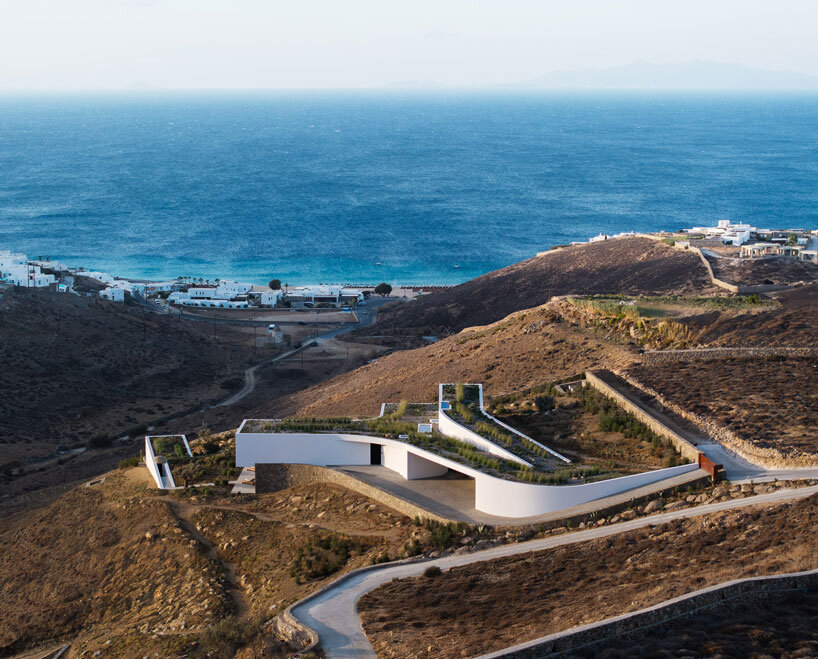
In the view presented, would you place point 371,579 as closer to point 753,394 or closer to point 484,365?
point 753,394

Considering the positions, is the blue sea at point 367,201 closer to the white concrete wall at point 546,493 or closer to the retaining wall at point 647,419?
the retaining wall at point 647,419

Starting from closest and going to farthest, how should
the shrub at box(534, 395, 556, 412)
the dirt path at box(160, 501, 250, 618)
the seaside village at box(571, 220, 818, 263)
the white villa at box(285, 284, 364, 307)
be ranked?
the dirt path at box(160, 501, 250, 618)
the shrub at box(534, 395, 556, 412)
the seaside village at box(571, 220, 818, 263)
the white villa at box(285, 284, 364, 307)

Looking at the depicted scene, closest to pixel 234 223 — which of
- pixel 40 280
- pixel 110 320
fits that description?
pixel 40 280

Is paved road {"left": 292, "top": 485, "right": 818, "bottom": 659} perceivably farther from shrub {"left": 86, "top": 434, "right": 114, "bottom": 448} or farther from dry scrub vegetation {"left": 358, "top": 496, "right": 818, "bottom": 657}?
shrub {"left": 86, "top": 434, "right": 114, "bottom": 448}

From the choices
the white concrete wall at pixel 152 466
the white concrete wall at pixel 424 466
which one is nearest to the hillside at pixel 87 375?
the white concrete wall at pixel 152 466

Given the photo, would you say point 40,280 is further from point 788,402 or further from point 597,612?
point 597,612

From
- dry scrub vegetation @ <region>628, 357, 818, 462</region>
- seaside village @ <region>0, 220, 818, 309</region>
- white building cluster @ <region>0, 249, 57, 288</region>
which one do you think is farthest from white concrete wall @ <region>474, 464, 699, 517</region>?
white building cluster @ <region>0, 249, 57, 288</region>
